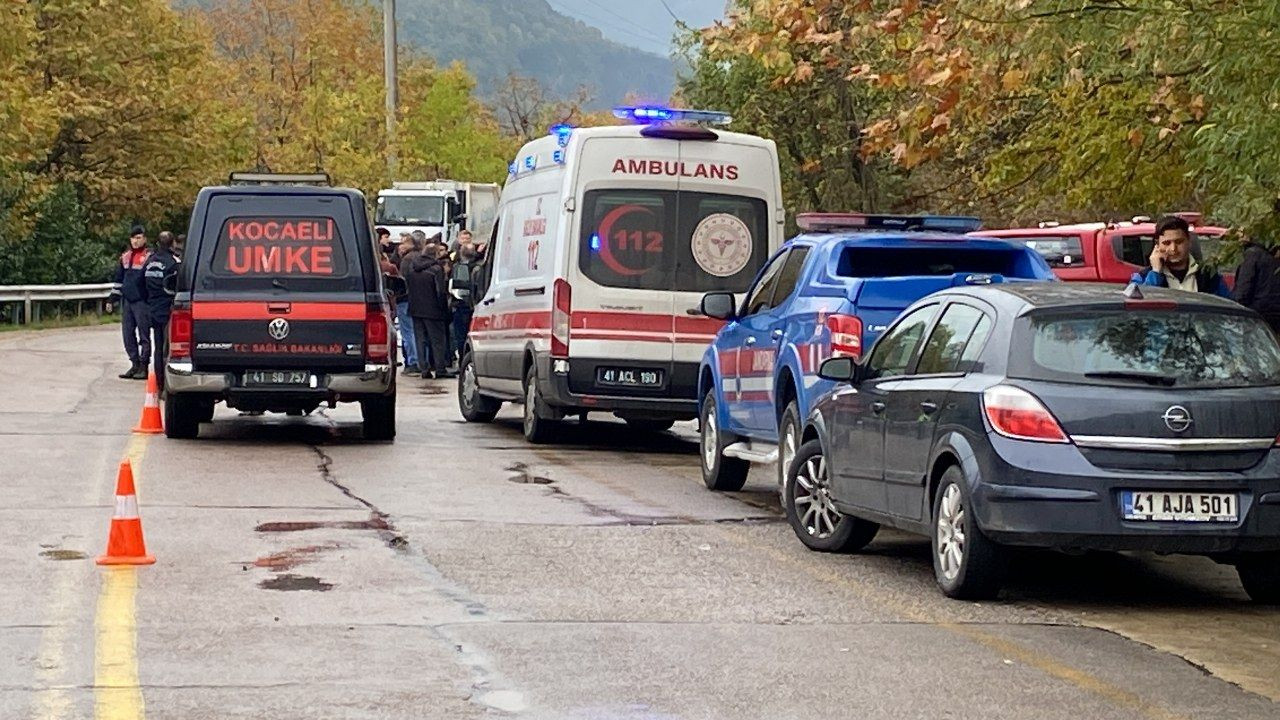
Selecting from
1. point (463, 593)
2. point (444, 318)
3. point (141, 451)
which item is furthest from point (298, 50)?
point (463, 593)

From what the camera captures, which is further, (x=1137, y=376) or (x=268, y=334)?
(x=268, y=334)

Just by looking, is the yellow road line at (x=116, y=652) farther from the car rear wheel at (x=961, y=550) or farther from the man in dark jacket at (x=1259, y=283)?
the man in dark jacket at (x=1259, y=283)

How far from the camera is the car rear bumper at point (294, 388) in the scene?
1834cm

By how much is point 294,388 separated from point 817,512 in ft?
24.3

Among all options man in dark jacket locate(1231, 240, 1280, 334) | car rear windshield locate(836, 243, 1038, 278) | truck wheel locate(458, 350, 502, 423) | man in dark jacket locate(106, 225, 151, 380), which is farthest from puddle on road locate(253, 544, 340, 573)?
man in dark jacket locate(106, 225, 151, 380)

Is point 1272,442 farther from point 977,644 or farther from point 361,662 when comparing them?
point 361,662

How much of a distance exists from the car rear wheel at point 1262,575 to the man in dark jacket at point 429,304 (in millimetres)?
19837

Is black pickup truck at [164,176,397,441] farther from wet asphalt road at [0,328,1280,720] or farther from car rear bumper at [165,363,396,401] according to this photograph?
wet asphalt road at [0,328,1280,720]

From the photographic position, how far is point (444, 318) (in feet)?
98.8

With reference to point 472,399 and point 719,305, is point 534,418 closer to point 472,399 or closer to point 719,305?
point 472,399

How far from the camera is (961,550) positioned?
10180 millimetres

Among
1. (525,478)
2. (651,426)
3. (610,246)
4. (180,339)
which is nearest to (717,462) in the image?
(525,478)

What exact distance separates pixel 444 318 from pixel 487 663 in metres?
22.0

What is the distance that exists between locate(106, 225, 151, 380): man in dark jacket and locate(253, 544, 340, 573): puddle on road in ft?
54.3
